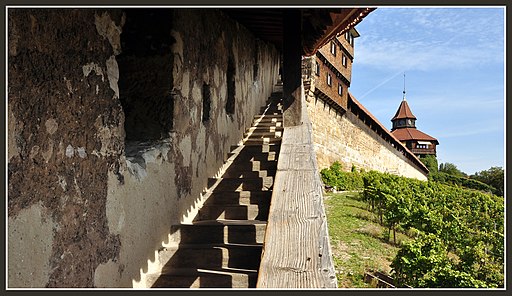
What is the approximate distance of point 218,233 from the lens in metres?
3.52

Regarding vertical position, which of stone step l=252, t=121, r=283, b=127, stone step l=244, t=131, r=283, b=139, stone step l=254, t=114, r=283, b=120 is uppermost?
stone step l=254, t=114, r=283, b=120

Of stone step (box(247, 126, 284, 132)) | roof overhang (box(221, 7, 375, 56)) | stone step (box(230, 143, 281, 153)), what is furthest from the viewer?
stone step (box(247, 126, 284, 132))

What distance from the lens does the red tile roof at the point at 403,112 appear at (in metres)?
57.5

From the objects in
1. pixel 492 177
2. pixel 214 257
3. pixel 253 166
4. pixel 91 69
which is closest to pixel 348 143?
pixel 253 166

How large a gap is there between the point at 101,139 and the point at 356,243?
27.6 ft

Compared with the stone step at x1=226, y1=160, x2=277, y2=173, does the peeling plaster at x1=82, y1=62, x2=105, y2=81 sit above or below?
above

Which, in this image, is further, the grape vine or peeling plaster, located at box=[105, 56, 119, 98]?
the grape vine

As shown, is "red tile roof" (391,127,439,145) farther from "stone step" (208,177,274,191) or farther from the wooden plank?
the wooden plank

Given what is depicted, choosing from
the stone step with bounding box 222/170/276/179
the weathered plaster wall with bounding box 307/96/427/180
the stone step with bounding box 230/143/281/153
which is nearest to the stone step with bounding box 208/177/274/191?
the stone step with bounding box 222/170/276/179

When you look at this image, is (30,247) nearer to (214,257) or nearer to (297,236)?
(297,236)

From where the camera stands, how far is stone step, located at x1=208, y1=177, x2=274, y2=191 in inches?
179

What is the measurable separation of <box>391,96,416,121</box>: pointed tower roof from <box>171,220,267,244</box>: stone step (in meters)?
57.6

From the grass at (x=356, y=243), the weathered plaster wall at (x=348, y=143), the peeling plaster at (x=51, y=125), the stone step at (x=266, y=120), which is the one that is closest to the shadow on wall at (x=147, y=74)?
the peeling plaster at (x=51, y=125)

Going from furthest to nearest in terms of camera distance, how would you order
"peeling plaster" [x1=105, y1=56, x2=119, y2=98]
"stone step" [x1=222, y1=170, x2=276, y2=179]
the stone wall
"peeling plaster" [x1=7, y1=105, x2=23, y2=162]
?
"stone step" [x1=222, y1=170, x2=276, y2=179] < "peeling plaster" [x1=105, y1=56, x2=119, y2=98] < the stone wall < "peeling plaster" [x1=7, y1=105, x2=23, y2=162]
